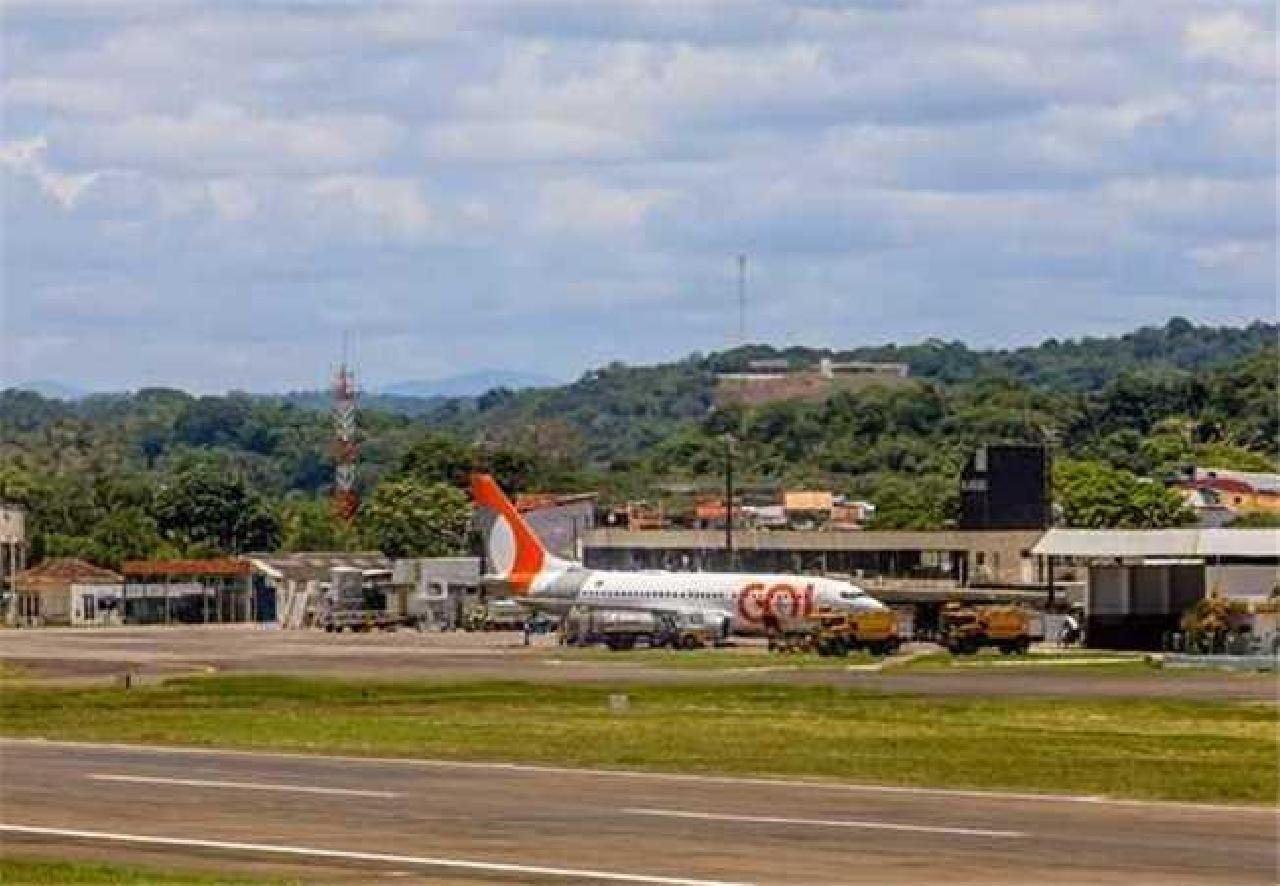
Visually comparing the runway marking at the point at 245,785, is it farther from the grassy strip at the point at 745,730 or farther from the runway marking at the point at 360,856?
the grassy strip at the point at 745,730

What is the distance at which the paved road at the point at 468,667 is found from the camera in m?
85.9

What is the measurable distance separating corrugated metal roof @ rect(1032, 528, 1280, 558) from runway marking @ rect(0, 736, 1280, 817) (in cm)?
6796

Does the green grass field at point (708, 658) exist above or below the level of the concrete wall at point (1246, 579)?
below

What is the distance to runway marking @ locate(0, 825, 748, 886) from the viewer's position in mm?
36031

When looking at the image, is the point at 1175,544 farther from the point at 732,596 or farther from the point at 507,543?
the point at 507,543

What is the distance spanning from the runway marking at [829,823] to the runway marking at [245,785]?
179 inches

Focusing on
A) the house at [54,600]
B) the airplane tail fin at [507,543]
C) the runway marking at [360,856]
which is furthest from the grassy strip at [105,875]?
the house at [54,600]

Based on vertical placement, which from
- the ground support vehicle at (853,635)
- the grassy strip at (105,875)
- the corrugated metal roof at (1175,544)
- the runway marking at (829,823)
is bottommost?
the grassy strip at (105,875)

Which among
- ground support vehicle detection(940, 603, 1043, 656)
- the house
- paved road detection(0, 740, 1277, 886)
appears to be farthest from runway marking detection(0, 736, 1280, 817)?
the house

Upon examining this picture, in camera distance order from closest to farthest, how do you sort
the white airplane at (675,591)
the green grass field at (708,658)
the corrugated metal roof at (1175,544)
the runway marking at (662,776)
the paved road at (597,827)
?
the paved road at (597,827)
the runway marking at (662,776)
the green grass field at (708,658)
the corrugated metal roof at (1175,544)
the white airplane at (675,591)

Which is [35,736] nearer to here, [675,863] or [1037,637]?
[675,863]

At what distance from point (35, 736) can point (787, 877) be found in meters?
29.5

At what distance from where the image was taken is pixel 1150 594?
124 m

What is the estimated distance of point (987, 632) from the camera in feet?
392
